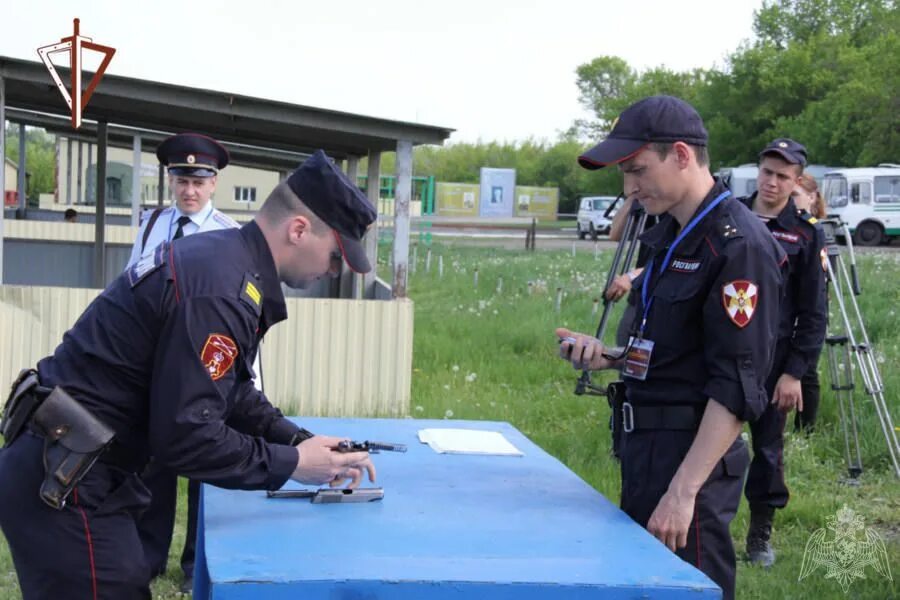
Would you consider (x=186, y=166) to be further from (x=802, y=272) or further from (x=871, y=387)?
(x=871, y=387)

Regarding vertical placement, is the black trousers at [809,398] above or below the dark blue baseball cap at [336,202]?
below

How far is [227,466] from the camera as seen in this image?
2.68 meters

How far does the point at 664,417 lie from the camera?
308 centimetres

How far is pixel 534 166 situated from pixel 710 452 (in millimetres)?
81481

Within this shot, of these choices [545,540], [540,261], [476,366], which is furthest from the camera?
[540,261]

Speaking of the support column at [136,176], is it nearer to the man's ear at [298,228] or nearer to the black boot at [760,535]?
the black boot at [760,535]

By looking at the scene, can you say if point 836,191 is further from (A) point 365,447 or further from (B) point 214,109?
(A) point 365,447

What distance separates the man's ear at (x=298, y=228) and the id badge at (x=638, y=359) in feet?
3.30

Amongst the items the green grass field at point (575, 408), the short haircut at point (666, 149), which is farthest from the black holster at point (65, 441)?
the green grass field at point (575, 408)

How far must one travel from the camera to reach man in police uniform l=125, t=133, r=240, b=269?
17.0 feet

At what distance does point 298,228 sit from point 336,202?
0.12 metres

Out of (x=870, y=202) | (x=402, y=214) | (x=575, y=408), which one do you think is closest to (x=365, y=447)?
(x=575, y=408)

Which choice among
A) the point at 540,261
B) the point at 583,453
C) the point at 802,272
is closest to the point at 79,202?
the point at 540,261

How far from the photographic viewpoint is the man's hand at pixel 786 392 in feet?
17.2
